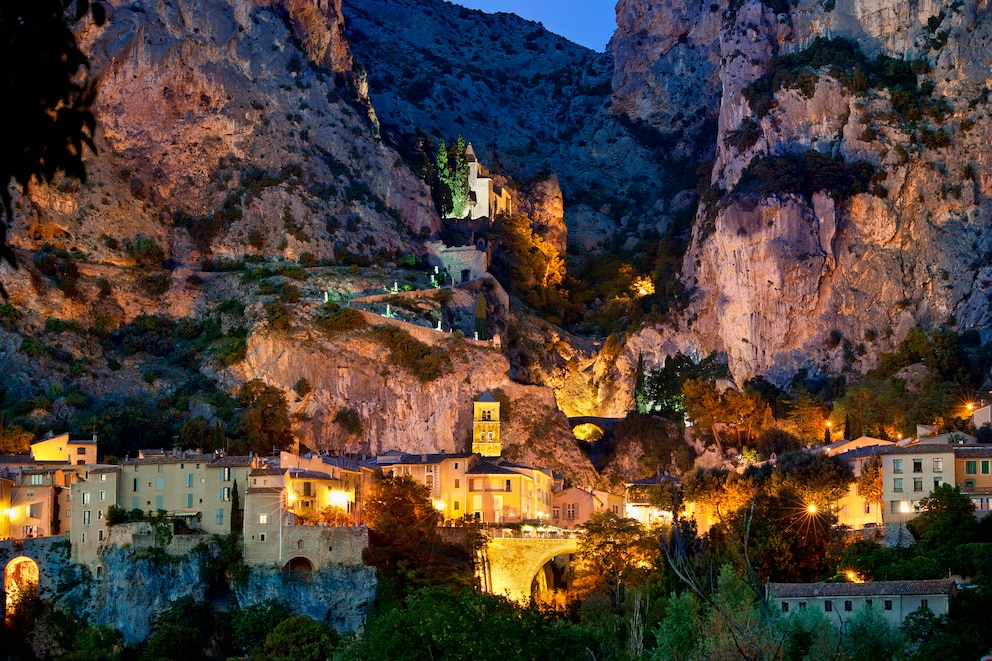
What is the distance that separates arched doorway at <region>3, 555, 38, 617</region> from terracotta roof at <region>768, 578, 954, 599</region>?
33.1 metres

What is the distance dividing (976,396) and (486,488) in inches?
1045

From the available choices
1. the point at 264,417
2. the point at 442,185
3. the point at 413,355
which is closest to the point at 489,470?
the point at 413,355

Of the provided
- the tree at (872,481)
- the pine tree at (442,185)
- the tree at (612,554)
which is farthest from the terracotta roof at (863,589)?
the pine tree at (442,185)

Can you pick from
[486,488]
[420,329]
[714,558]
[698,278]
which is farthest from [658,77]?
[714,558]

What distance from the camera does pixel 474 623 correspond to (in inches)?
1965

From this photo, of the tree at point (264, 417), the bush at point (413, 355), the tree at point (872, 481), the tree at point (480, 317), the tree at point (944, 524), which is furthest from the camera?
the tree at point (480, 317)

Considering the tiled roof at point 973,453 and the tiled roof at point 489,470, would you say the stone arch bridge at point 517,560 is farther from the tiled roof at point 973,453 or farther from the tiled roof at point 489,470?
the tiled roof at point 973,453

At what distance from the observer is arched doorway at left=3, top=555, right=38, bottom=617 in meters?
66.4

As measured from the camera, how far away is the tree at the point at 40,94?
1226 centimetres

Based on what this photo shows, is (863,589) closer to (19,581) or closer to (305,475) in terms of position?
Result: (305,475)

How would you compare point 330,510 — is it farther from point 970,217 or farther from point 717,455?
point 970,217

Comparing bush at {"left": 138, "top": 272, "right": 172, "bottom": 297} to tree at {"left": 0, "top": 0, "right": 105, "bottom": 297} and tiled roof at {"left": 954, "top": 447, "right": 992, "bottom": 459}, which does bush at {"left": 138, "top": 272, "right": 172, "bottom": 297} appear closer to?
tiled roof at {"left": 954, "top": 447, "right": 992, "bottom": 459}

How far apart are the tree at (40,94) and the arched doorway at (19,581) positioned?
57.9 meters

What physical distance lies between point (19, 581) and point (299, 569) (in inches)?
505
